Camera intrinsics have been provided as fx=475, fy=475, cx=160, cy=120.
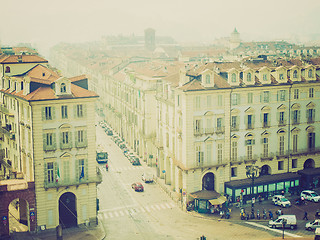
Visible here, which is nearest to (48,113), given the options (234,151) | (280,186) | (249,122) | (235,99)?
(235,99)

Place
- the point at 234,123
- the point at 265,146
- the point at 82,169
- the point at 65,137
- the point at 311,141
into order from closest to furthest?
the point at 65,137 → the point at 82,169 → the point at 234,123 → the point at 265,146 → the point at 311,141

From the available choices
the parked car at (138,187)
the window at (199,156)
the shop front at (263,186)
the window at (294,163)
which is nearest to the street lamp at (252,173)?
the shop front at (263,186)

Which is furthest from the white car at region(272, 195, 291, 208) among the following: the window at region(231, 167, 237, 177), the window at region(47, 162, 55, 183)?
the window at region(47, 162, 55, 183)

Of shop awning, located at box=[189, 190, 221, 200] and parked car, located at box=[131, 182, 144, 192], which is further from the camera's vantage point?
parked car, located at box=[131, 182, 144, 192]

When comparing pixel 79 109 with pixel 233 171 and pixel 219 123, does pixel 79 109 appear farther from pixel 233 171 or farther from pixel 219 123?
pixel 233 171

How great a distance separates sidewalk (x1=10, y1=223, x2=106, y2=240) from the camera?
63.9 m

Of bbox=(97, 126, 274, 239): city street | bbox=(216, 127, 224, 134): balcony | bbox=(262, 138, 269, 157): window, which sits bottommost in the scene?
bbox=(97, 126, 274, 239): city street

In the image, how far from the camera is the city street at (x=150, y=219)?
66312 mm

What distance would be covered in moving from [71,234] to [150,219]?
13.0 m

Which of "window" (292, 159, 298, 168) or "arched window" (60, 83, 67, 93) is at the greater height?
"arched window" (60, 83, 67, 93)

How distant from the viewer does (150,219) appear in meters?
72.4

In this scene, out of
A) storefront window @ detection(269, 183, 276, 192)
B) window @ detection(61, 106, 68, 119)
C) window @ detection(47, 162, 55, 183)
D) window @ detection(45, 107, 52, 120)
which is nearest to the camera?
window @ detection(45, 107, 52, 120)

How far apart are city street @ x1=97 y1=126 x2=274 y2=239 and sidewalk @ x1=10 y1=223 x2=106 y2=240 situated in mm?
1587

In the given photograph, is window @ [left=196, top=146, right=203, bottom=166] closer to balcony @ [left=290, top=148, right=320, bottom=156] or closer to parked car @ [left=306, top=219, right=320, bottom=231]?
balcony @ [left=290, top=148, right=320, bottom=156]
